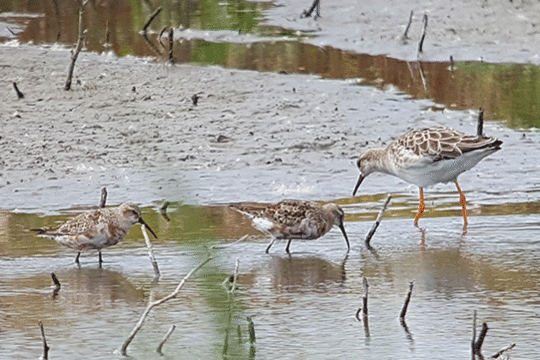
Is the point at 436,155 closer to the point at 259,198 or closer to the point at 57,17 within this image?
the point at 259,198

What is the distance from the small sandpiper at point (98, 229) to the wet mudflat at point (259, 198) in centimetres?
24

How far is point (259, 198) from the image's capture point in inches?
449

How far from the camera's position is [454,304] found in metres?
7.54

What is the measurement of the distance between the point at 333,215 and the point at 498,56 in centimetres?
1011

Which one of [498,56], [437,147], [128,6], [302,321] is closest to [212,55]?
[498,56]

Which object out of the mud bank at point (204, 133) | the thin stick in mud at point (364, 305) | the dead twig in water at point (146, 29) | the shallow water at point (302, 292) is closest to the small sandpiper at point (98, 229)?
the shallow water at point (302, 292)

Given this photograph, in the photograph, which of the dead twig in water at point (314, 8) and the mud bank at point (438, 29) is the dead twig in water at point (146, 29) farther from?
the dead twig in water at point (314, 8)

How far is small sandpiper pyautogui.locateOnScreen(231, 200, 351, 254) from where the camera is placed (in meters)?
9.30

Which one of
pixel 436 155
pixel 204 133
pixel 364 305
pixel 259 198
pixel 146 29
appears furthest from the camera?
pixel 146 29

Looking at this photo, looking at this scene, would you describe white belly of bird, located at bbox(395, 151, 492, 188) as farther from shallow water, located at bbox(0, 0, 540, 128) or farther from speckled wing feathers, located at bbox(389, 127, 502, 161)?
shallow water, located at bbox(0, 0, 540, 128)

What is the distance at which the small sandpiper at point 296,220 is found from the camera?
9.30 m

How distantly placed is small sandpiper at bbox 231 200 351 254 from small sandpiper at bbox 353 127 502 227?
1.31 meters

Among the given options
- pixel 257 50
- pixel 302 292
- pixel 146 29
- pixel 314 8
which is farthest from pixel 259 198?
pixel 146 29

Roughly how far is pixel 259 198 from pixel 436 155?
1.98 m
